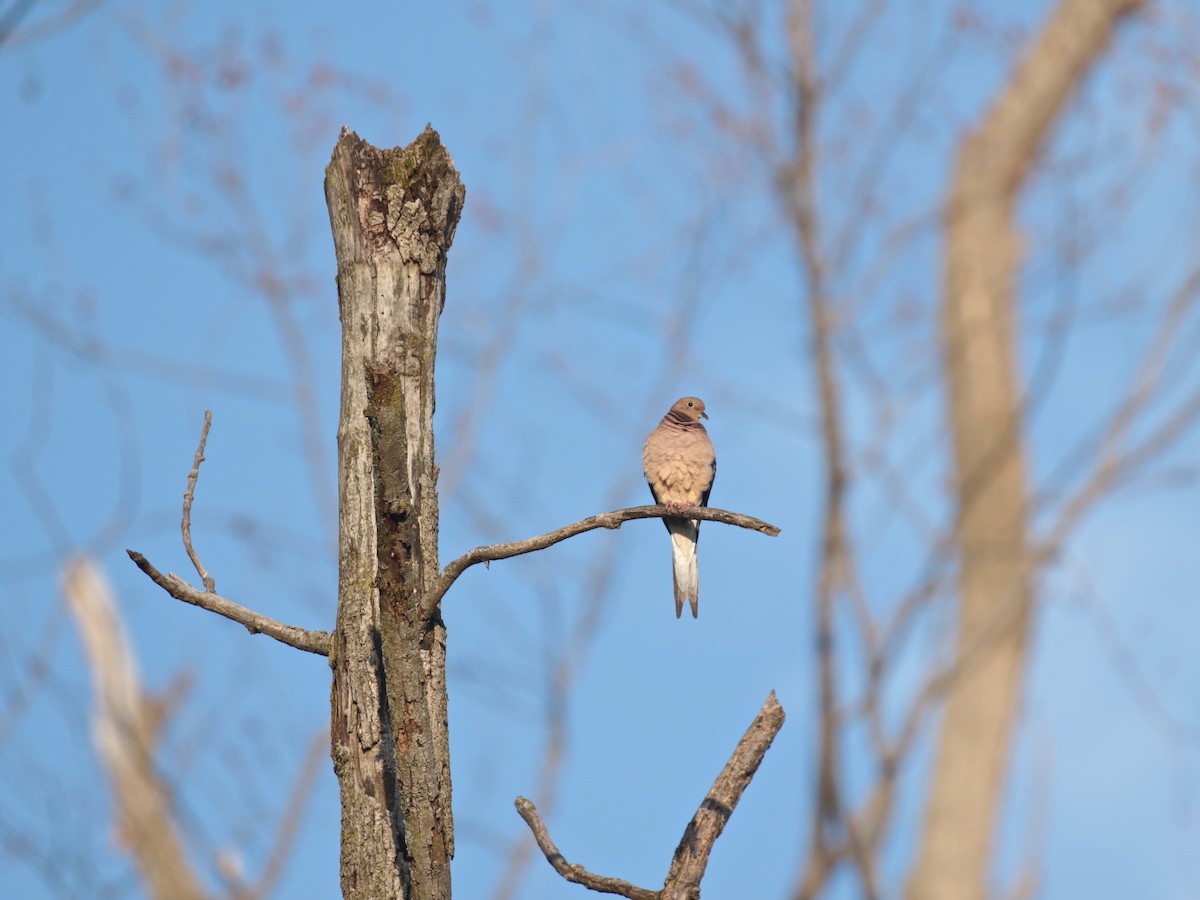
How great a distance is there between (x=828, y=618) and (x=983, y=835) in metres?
4.05

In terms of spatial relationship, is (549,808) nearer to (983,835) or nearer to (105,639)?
(983,835)

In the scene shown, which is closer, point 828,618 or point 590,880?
point 590,880

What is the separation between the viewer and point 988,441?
9055 mm

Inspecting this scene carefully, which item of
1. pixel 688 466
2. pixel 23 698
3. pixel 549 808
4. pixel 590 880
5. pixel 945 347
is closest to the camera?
pixel 590 880

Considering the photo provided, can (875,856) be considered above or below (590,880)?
above

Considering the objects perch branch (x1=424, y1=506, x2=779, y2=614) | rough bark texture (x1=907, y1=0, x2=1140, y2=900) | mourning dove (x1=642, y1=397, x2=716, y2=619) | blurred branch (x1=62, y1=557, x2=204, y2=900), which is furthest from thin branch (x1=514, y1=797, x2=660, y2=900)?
blurred branch (x1=62, y1=557, x2=204, y2=900)

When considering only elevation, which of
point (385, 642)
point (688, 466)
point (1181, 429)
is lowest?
point (385, 642)

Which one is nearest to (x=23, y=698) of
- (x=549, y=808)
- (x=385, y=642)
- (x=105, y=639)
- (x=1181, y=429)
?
(x=549, y=808)

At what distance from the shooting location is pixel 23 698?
597 cm

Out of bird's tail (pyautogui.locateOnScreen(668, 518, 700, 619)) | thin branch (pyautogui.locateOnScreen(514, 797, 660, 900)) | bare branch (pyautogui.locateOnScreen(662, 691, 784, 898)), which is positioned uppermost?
bird's tail (pyautogui.locateOnScreen(668, 518, 700, 619))

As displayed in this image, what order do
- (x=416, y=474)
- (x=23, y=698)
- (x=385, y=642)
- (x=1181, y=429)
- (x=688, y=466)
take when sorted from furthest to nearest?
(x=1181, y=429)
(x=23, y=698)
(x=688, y=466)
(x=416, y=474)
(x=385, y=642)

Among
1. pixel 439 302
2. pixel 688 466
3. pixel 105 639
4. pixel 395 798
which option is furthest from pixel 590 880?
pixel 105 639

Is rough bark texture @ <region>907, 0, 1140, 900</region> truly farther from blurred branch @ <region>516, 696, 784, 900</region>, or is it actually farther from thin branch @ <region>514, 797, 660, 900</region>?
thin branch @ <region>514, 797, 660, 900</region>

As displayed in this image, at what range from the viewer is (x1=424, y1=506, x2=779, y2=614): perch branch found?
3.13 meters
